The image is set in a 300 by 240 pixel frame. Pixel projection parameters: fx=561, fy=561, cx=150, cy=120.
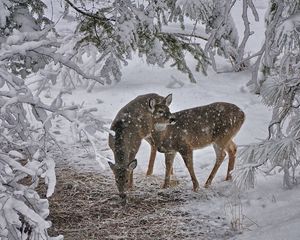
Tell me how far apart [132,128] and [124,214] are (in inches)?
60.5

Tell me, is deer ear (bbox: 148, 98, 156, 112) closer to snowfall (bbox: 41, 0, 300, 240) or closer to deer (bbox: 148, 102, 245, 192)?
deer (bbox: 148, 102, 245, 192)

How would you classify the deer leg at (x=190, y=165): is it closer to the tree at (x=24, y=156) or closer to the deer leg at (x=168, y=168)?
the deer leg at (x=168, y=168)

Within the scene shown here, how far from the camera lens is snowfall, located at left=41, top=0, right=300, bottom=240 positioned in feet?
21.2

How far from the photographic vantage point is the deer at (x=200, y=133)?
815cm

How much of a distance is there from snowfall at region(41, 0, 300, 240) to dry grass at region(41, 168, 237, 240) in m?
0.19

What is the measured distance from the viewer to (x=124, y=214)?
23.9 ft

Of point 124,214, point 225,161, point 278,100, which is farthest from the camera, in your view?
point 225,161

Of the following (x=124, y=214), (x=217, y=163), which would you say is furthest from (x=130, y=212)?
(x=217, y=163)

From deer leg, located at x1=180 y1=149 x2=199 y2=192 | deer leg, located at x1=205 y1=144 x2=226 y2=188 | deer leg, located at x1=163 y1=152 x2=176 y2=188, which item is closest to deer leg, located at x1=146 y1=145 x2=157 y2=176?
deer leg, located at x1=163 y1=152 x2=176 y2=188

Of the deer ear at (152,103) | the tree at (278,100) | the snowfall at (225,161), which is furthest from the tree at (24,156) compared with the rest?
the deer ear at (152,103)

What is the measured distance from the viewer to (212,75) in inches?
523

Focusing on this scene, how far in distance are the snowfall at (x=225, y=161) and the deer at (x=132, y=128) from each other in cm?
38

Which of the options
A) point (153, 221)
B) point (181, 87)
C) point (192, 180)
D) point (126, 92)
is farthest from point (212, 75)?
point (153, 221)

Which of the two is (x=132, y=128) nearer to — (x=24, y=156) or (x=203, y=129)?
(x=203, y=129)
